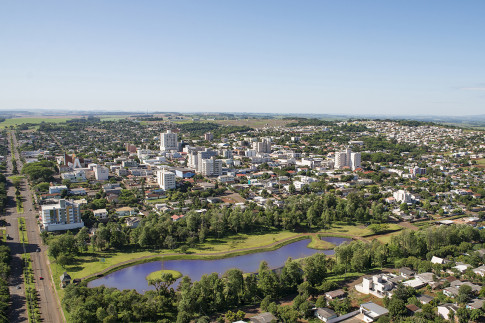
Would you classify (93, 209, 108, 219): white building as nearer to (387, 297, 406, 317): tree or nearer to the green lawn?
the green lawn

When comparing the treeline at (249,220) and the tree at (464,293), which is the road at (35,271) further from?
the tree at (464,293)

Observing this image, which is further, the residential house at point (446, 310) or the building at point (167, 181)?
the building at point (167, 181)

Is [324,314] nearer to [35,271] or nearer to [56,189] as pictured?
[35,271]

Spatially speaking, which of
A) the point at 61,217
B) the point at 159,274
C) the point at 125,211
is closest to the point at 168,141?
the point at 125,211

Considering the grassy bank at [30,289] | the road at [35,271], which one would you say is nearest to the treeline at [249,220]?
the road at [35,271]

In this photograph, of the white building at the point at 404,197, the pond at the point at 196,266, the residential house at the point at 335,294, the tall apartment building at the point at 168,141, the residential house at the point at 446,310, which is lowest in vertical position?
the pond at the point at 196,266

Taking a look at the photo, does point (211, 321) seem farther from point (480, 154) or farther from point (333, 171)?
point (480, 154)

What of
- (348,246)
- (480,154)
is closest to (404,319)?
(348,246)
